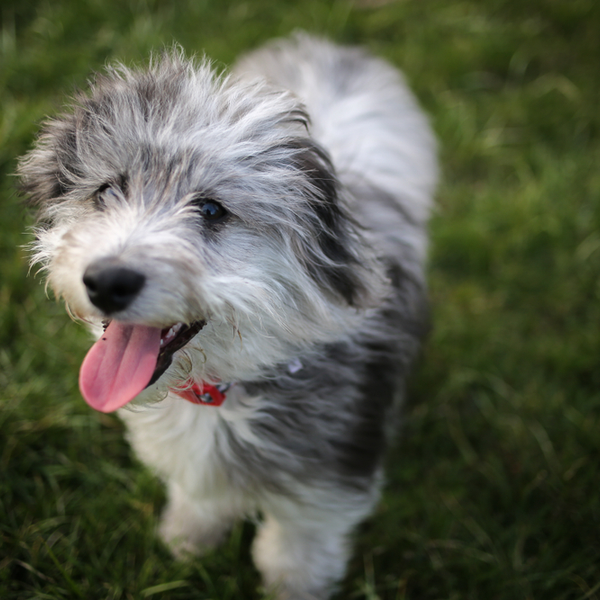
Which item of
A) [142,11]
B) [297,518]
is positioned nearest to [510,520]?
[297,518]

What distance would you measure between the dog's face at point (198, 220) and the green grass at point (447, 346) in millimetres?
666

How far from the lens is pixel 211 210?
1811mm

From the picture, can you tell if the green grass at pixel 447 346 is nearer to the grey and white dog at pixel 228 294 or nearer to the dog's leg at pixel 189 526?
the dog's leg at pixel 189 526

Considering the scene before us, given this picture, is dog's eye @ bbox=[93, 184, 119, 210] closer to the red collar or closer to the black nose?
the black nose

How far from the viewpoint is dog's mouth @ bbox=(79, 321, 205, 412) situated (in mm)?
1707

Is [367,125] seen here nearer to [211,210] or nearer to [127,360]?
[211,210]

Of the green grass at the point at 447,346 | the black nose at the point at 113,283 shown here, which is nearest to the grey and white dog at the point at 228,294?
the black nose at the point at 113,283

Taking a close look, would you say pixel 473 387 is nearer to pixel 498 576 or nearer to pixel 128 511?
pixel 498 576

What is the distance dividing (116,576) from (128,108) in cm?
195

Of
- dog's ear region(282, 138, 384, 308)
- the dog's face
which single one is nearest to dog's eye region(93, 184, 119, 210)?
the dog's face

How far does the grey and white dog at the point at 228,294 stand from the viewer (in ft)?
5.47

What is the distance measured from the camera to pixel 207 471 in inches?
85.0

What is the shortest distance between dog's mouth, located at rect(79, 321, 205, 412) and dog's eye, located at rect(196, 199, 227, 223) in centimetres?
36

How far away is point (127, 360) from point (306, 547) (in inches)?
50.6
